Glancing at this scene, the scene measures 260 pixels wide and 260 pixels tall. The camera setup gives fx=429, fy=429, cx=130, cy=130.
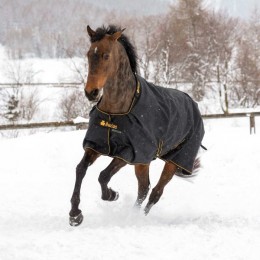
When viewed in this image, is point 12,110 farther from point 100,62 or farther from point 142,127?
point 100,62

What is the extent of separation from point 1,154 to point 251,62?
75.2ft

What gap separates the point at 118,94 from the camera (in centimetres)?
423

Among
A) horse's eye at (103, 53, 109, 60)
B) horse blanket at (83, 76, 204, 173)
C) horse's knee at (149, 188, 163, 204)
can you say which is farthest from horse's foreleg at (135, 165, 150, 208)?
horse's eye at (103, 53, 109, 60)

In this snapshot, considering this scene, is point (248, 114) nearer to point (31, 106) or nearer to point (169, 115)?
point (169, 115)

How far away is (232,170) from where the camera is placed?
7.67m

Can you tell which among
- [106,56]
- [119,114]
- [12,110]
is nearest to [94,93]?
[106,56]

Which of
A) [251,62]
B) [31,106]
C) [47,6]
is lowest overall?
[31,106]

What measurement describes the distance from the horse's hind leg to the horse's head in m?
1.72

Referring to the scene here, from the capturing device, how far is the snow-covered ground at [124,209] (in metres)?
3.18

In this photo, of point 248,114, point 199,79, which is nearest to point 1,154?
point 248,114

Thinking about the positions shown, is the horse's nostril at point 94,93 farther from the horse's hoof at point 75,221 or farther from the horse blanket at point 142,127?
the horse's hoof at point 75,221

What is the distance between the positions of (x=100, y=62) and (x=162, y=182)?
2.08 meters

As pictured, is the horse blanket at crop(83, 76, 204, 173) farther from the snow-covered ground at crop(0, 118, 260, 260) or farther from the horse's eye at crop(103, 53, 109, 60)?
the snow-covered ground at crop(0, 118, 260, 260)

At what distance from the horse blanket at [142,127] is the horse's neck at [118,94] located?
54mm
